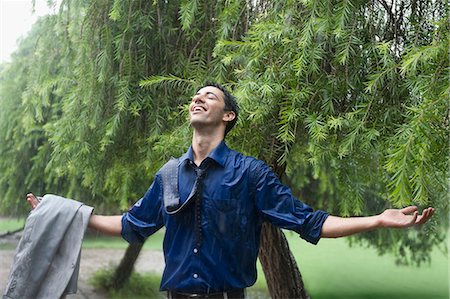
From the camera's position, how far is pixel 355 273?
471 inches

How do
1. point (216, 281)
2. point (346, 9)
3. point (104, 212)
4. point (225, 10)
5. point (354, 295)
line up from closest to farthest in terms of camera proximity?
point (216, 281), point (346, 9), point (225, 10), point (104, 212), point (354, 295)

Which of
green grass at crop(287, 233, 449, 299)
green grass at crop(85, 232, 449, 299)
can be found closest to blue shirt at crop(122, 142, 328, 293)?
green grass at crop(85, 232, 449, 299)

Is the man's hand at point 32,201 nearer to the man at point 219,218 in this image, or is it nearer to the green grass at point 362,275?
the man at point 219,218

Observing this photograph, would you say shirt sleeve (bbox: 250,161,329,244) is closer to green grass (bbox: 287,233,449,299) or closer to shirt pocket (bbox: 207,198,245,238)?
shirt pocket (bbox: 207,198,245,238)

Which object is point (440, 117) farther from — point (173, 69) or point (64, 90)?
point (64, 90)

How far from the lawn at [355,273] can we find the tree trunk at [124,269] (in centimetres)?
121

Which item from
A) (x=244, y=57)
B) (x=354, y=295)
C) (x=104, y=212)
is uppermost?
(x=244, y=57)

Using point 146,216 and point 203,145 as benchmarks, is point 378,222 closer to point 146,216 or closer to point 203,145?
point 203,145

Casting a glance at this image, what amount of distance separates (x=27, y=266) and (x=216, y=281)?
62 centimetres

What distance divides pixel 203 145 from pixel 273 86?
485mm

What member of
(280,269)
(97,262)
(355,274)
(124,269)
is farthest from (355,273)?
(280,269)

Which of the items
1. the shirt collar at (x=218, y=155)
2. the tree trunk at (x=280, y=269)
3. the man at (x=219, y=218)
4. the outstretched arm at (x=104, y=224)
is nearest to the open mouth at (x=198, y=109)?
the man at (x=219, y=218)

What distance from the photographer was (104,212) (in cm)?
750

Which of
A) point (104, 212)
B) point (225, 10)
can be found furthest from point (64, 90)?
point (104, 212)
